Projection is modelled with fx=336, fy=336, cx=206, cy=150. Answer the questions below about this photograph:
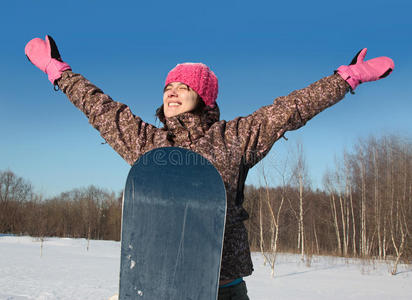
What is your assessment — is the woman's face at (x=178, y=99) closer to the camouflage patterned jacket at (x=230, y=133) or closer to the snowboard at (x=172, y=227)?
the camouflage patterned jacket at (x=230, y=133)

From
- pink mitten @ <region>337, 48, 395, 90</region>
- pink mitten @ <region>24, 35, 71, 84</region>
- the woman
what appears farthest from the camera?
pink mitten @ <region>24, 35, 71, 84</region>

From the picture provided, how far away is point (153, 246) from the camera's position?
108cm

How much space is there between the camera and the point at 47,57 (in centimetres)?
140

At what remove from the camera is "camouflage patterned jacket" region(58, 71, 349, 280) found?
1132 millimetres

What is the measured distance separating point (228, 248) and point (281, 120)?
0.47 metres

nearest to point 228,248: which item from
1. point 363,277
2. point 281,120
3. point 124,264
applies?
point 124,264

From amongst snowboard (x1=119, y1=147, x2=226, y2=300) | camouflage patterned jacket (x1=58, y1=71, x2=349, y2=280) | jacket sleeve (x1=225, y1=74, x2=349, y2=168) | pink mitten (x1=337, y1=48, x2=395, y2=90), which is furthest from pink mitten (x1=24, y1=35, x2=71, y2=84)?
pink mitten (x1=337, y1=48, x2=395, y2=90)

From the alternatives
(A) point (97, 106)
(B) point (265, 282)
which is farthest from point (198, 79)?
(B) point (265, 282)

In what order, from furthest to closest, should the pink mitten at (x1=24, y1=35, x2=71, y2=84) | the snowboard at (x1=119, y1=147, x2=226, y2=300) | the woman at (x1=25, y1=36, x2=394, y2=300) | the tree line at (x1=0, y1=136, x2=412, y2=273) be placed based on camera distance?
the tree line at (x1=0, y1=136, x2=412, y2=273)
the pink mitten at (x1=24, y1=35, x2=71, y2=84)
the woman at (x1=25, y1=36, x2=394, y2=300)
the snowboard at (x1=119, y1=147, x2=226, y2=300)

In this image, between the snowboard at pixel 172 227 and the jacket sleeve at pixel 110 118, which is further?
the jacket sleeve at pixel 110 118

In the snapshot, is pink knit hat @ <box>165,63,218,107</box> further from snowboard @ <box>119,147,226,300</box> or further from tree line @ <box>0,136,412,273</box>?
tree line @ <box>0,136,412,273</box>

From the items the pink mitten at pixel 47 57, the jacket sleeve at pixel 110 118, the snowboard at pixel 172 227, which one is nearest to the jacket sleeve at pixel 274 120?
the snowboard at pixel 172 227

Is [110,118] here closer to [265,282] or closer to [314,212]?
[265,282]

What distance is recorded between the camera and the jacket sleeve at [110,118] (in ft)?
4.01
